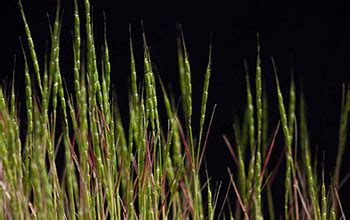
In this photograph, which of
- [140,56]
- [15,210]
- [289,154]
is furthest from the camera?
[140,56]

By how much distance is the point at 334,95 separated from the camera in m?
2.93

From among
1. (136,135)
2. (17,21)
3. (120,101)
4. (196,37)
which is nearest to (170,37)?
(196,37)

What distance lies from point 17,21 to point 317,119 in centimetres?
136

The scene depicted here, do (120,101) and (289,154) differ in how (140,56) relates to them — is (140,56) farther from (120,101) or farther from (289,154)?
(289,154)

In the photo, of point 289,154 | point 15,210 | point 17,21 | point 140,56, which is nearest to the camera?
point 15,210

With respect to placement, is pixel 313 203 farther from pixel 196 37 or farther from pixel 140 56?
pixel 140 56

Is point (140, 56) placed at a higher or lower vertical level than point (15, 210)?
higher


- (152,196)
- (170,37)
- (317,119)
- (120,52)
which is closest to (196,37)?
(170,37)

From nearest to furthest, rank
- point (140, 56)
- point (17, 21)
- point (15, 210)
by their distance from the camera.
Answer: point (15, 210) → point (17, 21) → point (140, 56)

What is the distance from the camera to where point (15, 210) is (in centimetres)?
95

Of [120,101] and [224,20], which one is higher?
[224,20]

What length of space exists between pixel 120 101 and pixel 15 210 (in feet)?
6.43

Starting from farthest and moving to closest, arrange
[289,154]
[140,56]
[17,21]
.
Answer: [140,56] → [17,21] → [289,154]

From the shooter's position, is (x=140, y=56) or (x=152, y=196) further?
(x=140, y=56)
